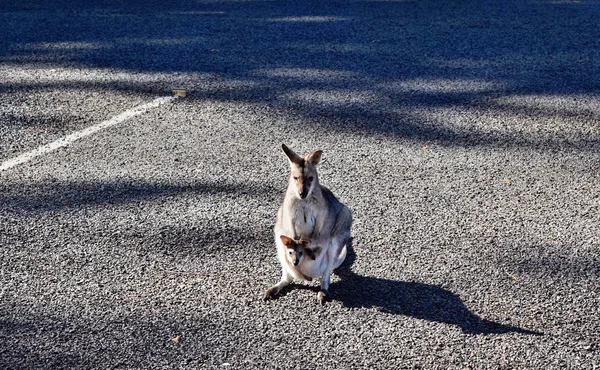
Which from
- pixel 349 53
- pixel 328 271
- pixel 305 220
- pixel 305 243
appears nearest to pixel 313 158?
pixel 305 220

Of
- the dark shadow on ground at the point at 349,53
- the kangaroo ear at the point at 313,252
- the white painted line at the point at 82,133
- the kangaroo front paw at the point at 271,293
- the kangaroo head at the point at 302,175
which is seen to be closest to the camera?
the kangaroo head at the point at 302,175

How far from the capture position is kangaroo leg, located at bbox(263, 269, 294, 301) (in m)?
3.77

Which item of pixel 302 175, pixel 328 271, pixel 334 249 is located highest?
pixel 302 175

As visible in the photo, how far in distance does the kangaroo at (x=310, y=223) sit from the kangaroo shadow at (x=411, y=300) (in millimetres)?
130

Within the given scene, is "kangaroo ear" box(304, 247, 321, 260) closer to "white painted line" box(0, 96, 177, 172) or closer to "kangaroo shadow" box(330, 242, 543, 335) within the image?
"kangaroo shadow" box(330, 242, 543, 335)

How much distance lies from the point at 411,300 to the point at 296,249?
2.07 ft

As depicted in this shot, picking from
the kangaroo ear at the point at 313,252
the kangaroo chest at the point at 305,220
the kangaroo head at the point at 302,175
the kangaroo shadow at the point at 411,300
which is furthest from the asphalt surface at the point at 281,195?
the kangaroo head at the point at 302,175

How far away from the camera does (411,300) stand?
3.75 m

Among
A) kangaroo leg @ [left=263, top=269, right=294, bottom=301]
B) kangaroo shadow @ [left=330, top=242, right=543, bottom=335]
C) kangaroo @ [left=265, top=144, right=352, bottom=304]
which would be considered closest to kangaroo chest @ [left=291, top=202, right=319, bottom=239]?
kangaroo @ [left=265, top=144, right=352, bottom=304]

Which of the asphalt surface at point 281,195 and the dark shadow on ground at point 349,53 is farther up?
the dark shadow on ground at point 349,53

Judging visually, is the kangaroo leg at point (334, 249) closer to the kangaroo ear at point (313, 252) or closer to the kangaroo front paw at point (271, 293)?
the kangaroo ear at point (313, 252)

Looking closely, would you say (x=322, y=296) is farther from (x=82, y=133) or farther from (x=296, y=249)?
(x=82, y=133)

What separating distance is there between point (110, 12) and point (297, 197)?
8202 mm

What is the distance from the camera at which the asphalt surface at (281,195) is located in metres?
3.44
